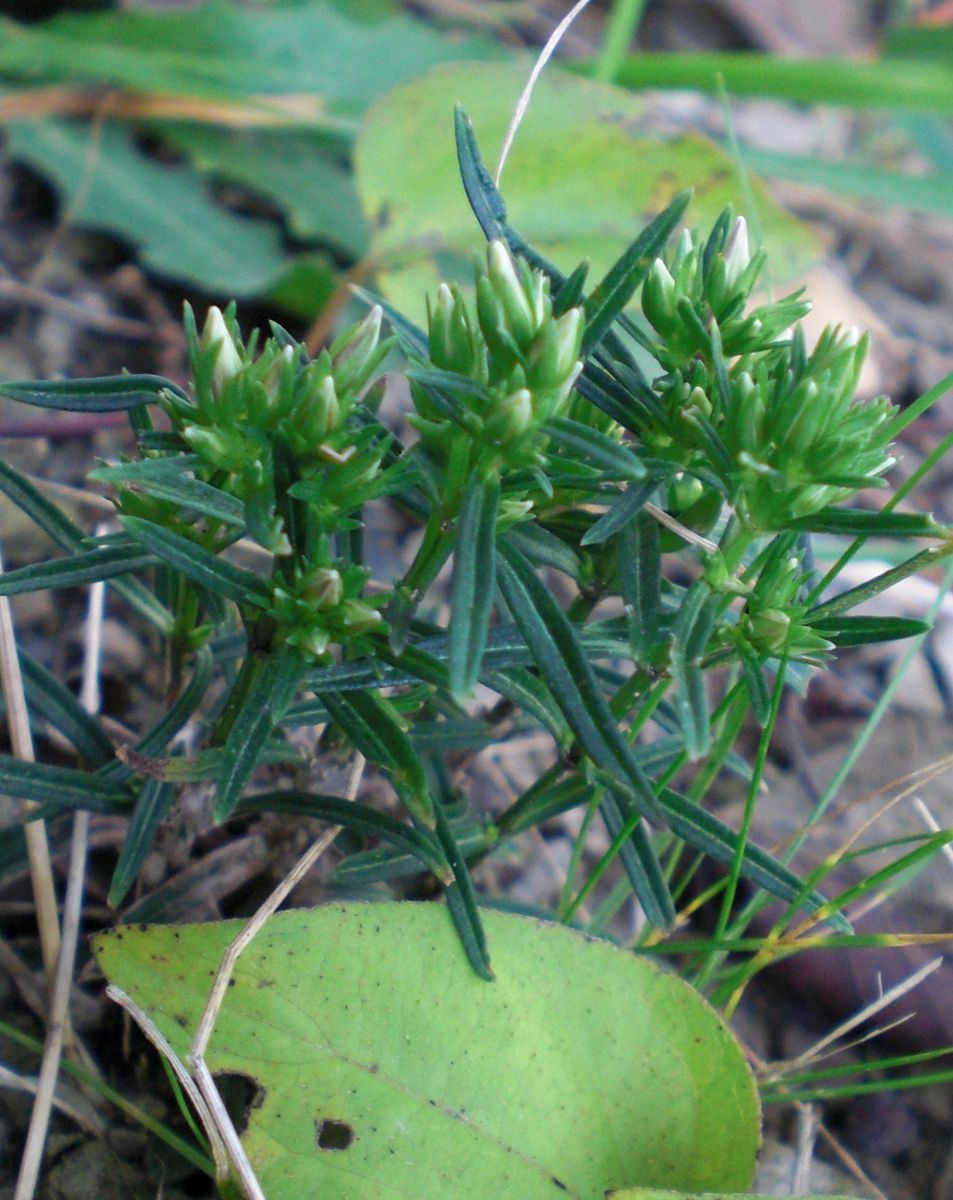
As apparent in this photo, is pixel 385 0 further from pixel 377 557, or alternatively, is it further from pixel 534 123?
pixel 377 557

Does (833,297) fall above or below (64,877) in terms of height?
above

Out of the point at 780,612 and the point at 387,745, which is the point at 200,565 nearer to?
the point at 387,745

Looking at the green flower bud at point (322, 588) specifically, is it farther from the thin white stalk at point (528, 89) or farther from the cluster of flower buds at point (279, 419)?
the thin white stalk at point (528, 89)

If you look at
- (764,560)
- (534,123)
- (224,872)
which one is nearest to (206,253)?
Result: (534,123)

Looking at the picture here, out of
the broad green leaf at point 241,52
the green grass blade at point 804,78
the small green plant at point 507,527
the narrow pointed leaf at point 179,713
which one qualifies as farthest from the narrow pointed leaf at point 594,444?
the green grass blade at point 804,78

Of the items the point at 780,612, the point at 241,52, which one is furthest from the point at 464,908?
the point at 241,52

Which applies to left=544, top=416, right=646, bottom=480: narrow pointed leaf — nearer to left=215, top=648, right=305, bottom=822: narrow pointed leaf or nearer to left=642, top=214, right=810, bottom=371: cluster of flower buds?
left=642, top=214, right=810, bottom=371: cluster of flower buds
